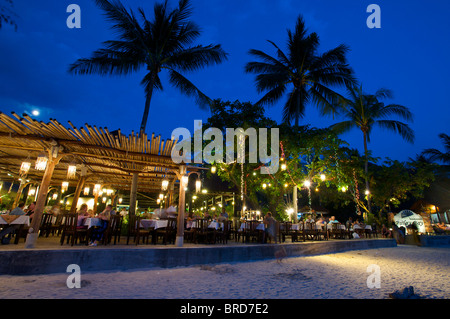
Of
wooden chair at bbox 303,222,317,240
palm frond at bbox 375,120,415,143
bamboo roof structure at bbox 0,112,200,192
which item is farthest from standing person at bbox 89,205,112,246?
palm frond at bbox 375,120,415,143

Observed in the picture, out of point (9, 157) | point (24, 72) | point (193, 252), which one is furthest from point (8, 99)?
point (193, 252)

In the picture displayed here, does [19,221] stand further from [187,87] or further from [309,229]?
[309,229]

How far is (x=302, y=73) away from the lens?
13.8 metres

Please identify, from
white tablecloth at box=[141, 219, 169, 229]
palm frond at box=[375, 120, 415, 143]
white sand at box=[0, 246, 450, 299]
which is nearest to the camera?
white sand at box=[0, 246, 450, 299]

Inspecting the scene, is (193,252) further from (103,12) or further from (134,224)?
(103,12)

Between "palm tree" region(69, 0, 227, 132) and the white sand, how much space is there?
20.5 ft

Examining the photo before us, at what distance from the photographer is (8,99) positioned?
116 meters

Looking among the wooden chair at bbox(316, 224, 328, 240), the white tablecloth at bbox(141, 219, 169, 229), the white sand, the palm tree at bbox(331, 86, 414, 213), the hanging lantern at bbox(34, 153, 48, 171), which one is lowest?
the white sand

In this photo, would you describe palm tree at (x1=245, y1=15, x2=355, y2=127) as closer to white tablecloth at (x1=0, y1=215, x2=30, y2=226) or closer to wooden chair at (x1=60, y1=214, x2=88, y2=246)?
wooden chair at (x1=60, y1=214, x2=88, y2=246)

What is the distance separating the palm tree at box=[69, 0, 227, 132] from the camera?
9.45 meters

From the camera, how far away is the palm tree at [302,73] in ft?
44.4

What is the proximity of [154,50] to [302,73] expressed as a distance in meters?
8.96

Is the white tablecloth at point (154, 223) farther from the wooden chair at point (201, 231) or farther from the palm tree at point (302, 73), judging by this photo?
the palm tree at point (302, 73)
